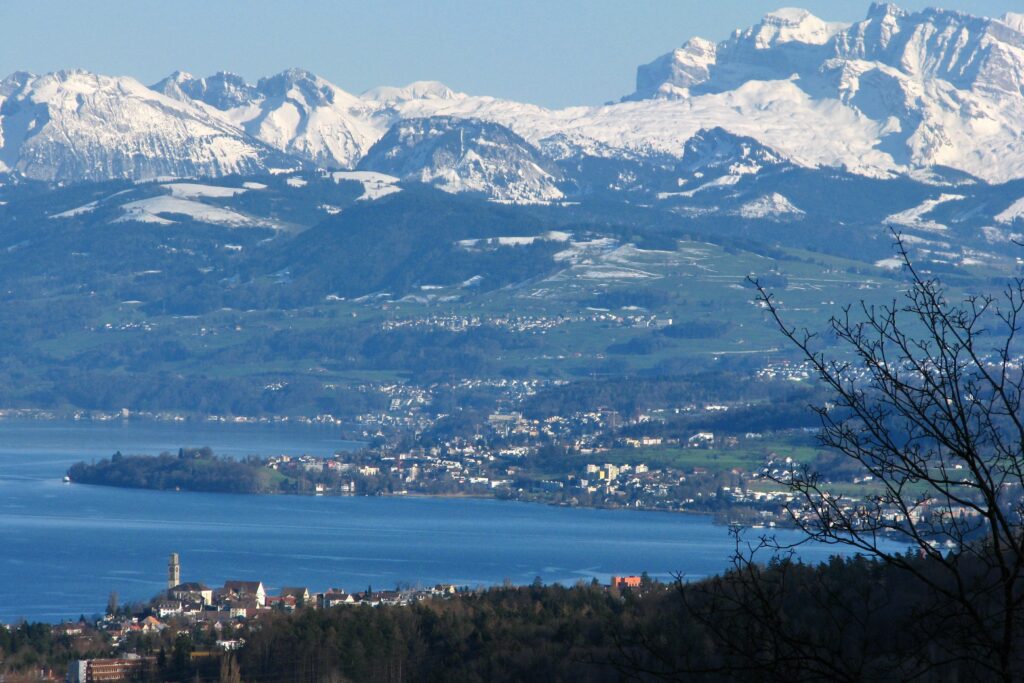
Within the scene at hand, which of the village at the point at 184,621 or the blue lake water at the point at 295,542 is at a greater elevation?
the blue lake water at the point at 295,542

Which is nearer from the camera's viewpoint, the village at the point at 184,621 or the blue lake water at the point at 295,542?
the village at the point at 184,621

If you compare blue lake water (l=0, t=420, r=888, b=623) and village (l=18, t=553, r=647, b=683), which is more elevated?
blue lake water (l=0, t=420, r=888, b=623)

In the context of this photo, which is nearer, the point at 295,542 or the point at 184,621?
the point at 184,621

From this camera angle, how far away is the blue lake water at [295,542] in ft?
236

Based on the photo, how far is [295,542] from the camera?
89.1m

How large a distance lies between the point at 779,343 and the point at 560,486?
239 feet

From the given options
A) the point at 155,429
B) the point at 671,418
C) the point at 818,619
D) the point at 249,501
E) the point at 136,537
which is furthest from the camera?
the point at 155,429

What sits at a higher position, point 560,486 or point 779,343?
point 779,343

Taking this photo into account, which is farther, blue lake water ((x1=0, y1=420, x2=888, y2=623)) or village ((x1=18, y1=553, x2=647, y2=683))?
blue lake water ((x1=0, y1=420, x2=888, y2=623))

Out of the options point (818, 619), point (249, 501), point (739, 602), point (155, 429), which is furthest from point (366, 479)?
point (739, 602)

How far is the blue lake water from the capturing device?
72.0 metres

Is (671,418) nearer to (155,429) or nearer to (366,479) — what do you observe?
(366,479)

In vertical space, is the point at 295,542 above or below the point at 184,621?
above

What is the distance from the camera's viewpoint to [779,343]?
185m
